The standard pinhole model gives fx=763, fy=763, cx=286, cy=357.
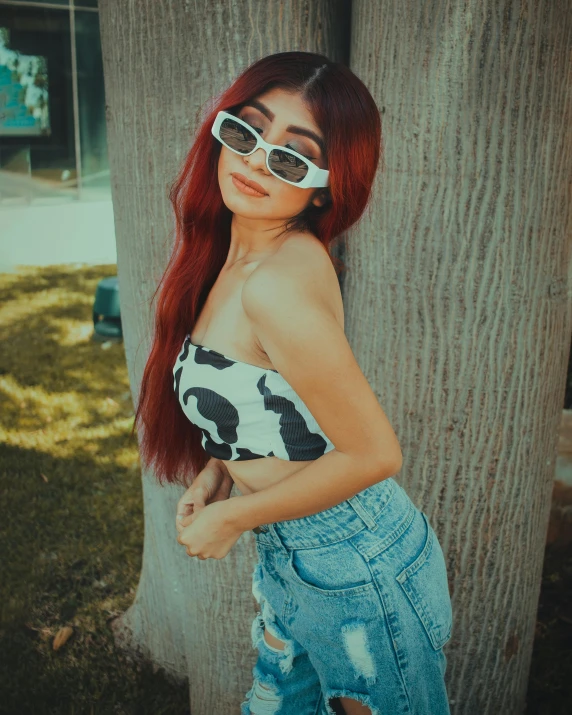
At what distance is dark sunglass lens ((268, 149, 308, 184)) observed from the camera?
1613mm

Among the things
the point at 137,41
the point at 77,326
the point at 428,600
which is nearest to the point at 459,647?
the point at 428,600

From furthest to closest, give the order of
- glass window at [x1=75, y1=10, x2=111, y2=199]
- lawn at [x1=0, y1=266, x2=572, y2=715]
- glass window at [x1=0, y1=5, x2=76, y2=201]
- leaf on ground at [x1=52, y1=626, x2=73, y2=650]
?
glass window at [x1=75, y1=10, x2=111, y2=199]
glass window at [x1=0, y1=5, x2=76, y2=201]
leaf on ground at [x1=52, y1=626, x2=73, y2=650]
lawn at [x1=0, y1=266, x2=572, y2=715]

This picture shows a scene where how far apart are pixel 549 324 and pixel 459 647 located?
1.15 metres

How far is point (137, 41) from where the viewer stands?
7.68ft

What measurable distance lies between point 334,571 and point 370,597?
0.09 metres

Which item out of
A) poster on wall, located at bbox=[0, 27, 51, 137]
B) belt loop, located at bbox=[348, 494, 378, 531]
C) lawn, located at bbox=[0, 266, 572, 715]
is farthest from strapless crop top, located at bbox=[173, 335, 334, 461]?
poster on wall, located at bbox=[0, 27, 51, 137]

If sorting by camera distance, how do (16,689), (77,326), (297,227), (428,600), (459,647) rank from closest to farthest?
(428,600) < (297,227) < (459,647) < (16,689) < (77,326)

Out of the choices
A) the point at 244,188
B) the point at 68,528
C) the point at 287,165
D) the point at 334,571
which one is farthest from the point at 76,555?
the point at 287,165

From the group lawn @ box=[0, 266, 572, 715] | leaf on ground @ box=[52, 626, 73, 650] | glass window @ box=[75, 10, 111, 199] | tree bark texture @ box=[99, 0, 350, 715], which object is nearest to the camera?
tree bark texture @ box=[99, 0, 350, 715]

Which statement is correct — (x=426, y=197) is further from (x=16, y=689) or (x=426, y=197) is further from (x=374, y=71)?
(x=16, y=689)

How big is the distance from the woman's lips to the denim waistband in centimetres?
69

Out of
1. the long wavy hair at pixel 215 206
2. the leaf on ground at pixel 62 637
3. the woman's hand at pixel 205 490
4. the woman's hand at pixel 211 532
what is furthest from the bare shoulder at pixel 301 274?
the leaf on ground at pixel 62 637

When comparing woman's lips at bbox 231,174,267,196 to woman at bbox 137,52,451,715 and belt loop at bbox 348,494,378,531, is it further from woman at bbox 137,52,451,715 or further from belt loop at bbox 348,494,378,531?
belt loop at bbox 348,494,378,531

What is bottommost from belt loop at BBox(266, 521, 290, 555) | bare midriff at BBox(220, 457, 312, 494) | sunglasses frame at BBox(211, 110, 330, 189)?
belt loop at BBox(266, 521, 290, 555)
